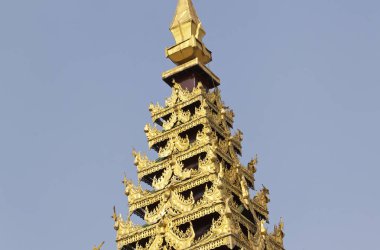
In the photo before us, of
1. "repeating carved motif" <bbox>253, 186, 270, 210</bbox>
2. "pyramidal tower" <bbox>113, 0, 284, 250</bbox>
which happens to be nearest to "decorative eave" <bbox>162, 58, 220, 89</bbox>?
"pyramidal tower" <bbox>113, 0, 284, 250</bbox>

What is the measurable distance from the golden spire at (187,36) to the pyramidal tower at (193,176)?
0.05 meters

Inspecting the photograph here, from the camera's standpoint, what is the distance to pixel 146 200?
168 feet

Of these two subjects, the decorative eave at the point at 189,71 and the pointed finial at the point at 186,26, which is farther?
the pointed finial at the point at 186,26

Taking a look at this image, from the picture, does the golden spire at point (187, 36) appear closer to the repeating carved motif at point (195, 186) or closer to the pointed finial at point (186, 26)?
the pointed finial at point (186, 26)

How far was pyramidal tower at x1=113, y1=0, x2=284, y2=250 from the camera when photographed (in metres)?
47.8

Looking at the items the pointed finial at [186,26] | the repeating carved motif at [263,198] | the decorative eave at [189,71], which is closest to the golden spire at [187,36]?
the pointed finial at [186,26]

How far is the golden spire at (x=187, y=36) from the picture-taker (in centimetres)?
5656

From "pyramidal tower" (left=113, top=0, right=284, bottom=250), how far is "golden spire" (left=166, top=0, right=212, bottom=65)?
2.1 inches

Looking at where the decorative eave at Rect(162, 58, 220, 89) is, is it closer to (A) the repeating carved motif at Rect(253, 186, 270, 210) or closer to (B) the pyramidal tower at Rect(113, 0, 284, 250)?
(B) the pyramidal tower at Rect(113, 0, 284, 250)

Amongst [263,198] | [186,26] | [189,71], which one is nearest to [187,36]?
[186,26]

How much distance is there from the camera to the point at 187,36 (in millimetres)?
57594

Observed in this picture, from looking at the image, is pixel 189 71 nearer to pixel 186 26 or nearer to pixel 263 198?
pixel 186 26

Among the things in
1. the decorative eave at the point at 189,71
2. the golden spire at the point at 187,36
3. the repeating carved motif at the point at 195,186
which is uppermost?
the golden spire at the point at 187,36

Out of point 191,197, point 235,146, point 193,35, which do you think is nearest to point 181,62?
point 193,35
